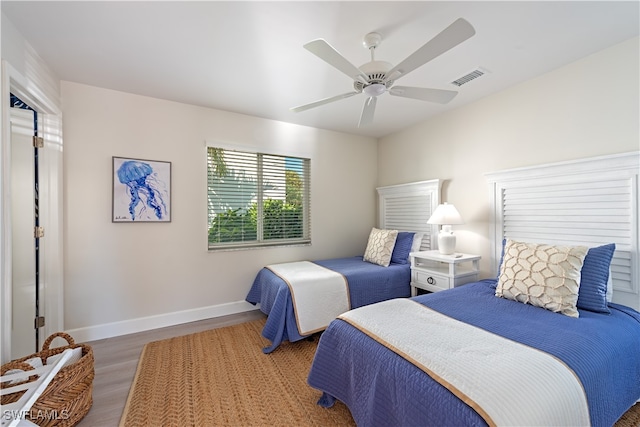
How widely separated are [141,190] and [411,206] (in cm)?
330

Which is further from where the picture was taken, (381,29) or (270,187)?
(270,187)

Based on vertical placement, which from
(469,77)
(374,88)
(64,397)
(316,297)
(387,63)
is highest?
(469,77)

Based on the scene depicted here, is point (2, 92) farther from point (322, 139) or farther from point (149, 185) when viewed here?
point (322, 139)

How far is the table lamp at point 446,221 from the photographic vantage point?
9.37 ft

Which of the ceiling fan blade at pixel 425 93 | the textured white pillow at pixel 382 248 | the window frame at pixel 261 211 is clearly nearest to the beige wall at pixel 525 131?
the textured white pillow at pixel 382 248

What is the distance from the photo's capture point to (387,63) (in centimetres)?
176

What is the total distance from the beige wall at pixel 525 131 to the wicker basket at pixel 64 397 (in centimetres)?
351

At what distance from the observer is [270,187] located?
12.0 ft

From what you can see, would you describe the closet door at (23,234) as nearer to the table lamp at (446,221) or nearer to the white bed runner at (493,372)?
the white bed runner at (493,372)

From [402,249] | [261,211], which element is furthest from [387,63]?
[261,211]

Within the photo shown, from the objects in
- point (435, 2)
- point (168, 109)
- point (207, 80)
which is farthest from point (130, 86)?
point (435, 2)

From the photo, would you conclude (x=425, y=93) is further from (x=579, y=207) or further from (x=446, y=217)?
(x=579, y=207)

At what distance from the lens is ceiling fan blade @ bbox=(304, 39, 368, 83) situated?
1.48 meters

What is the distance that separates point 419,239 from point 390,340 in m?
2.32
